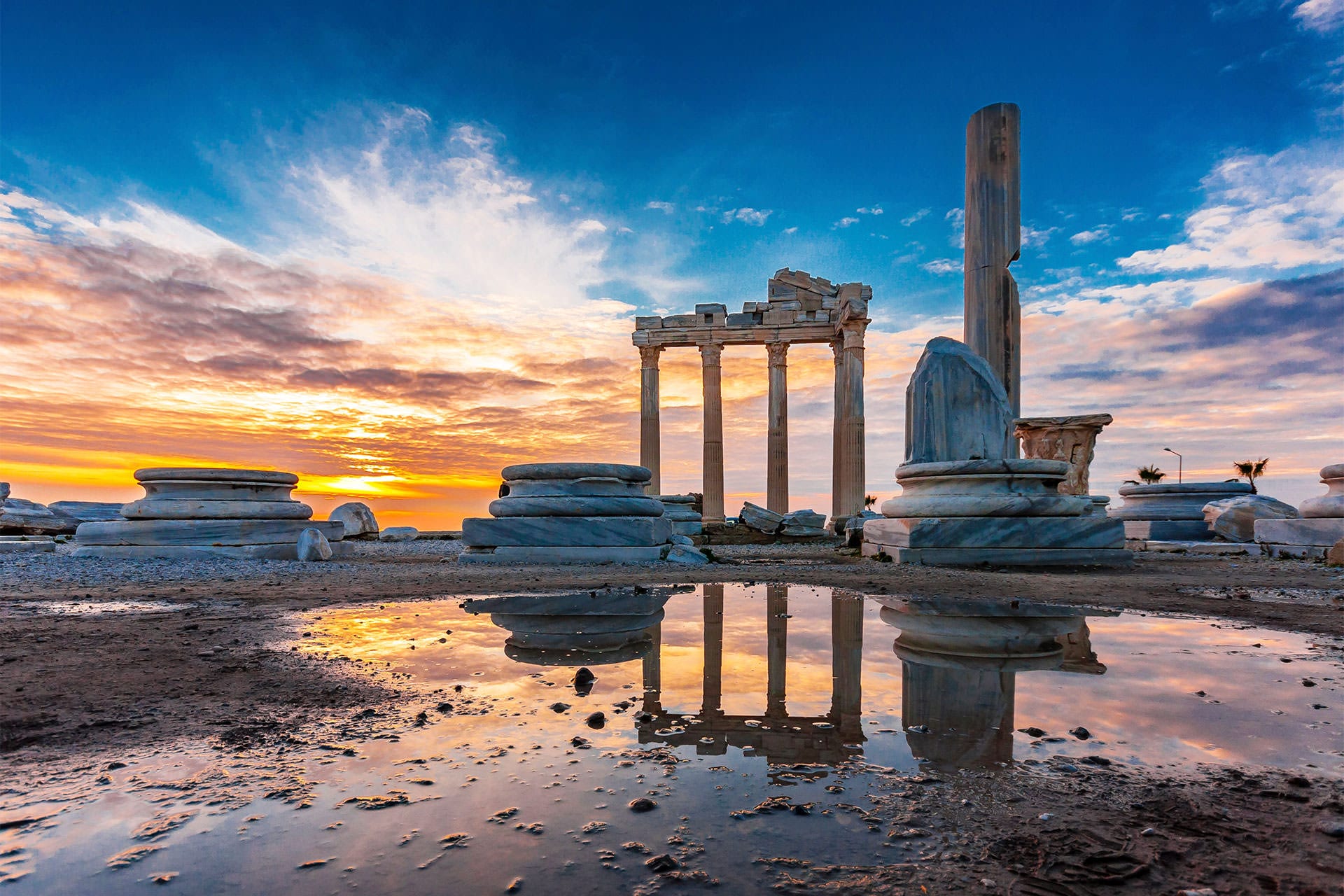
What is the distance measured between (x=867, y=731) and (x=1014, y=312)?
13.0m

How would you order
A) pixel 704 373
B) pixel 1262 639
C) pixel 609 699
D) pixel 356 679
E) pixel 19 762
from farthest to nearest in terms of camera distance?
1. pixel 704 373
2. pixel 1262 639
3. pixel 356 679
4. pixel 609 699
5. pixel 19 762

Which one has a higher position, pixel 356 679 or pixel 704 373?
pixel 704 373

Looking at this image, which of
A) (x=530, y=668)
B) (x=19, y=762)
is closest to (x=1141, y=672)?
(x=530, y=668)

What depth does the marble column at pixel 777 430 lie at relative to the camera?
2658 centimetres

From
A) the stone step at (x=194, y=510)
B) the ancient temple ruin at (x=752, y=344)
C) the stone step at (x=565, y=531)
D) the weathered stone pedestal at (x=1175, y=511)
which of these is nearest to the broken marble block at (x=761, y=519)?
the ancient temple ruin at (x=752, y=344)

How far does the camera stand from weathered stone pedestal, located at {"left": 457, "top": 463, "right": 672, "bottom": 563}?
951cm

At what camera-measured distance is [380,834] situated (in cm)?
158

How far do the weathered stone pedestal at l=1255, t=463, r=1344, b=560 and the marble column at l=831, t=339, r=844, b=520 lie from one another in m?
15.2

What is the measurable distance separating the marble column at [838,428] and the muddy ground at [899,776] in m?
19.7

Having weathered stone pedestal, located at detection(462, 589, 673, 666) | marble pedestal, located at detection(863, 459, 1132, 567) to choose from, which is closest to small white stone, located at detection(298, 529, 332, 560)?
weathered stone pedestal, located at detection(462, 589, 673, 666)

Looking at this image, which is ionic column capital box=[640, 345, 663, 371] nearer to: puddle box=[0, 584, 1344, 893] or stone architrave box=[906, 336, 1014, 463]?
stone architrave box=[906, 336, 1014, 463]

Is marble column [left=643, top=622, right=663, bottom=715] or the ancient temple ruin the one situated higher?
the ancient temple ruin

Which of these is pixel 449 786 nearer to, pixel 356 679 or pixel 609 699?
pixel 609 699

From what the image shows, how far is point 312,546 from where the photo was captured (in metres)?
10.7
